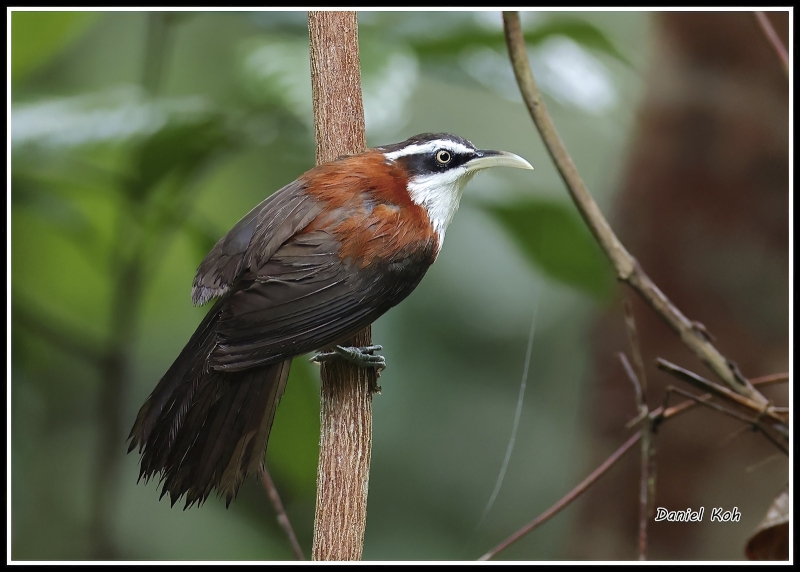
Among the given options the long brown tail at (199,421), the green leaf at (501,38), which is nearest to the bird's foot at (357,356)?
the long brown tail at (199,421)

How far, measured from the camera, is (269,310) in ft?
4.12

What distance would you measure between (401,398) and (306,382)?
41 cm

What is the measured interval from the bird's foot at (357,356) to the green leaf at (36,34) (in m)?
1.21

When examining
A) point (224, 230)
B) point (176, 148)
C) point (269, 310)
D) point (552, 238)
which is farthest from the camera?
point (224, 230)

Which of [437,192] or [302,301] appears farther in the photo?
[437,192]

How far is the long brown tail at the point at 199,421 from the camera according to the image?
1.29m

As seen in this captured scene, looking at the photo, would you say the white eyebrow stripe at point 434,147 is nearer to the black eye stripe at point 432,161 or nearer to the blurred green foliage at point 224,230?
the black eye stripe at point 432,161

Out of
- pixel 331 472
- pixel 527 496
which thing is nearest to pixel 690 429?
pixel 527 496

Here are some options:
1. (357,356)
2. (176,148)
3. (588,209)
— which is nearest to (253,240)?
(357,356)

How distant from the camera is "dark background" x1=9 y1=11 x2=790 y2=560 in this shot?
1.83 m

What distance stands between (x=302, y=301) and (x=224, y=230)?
3.41 ft

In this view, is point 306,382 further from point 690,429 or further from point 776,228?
point 776,228

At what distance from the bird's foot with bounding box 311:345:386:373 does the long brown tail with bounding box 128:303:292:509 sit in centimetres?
11

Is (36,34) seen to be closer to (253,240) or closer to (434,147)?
(253,240)
